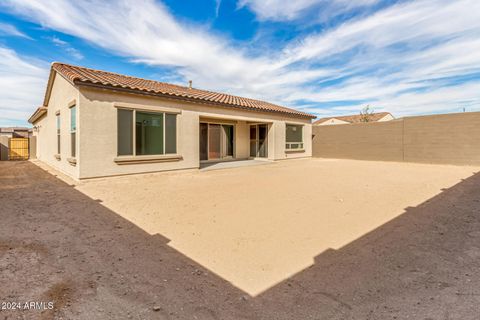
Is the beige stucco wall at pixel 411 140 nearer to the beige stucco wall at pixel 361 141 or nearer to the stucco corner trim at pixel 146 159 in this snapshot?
the beige stucco wall at pixel 361 141

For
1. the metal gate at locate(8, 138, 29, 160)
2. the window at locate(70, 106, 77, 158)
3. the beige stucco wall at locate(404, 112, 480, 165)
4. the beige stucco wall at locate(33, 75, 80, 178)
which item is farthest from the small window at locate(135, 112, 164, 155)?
the metal gate at locate(8, 138, 29, 160)

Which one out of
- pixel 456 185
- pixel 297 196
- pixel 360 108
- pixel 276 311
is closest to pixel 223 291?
pixel 276 311

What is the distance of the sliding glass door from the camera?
43.6 ft

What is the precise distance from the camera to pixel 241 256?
297 centimetres

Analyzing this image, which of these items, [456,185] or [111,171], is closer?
[456,185]

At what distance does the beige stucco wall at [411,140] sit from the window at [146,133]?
13.2 meters

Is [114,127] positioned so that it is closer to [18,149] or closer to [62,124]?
[62,124]

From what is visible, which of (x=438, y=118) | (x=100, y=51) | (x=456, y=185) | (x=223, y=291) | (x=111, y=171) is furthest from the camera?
(x=438, y=118)

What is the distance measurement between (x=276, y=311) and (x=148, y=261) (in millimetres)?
1648

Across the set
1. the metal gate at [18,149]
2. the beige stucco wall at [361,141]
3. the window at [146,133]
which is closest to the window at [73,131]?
the window at [146,133]

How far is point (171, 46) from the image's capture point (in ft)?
42.1

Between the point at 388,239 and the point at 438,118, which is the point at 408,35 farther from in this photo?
the point at 388,239

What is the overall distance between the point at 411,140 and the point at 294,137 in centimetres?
722

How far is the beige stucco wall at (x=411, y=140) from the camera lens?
504 inches
